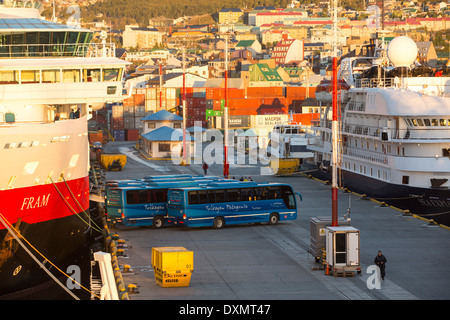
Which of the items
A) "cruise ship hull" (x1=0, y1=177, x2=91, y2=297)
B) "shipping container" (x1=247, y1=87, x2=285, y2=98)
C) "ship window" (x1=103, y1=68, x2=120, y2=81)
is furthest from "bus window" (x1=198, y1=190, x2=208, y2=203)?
"shipping container" (x1=247, y1=87, x2=285, y2=98)

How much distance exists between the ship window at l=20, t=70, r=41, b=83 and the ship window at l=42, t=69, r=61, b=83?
0.77 feet

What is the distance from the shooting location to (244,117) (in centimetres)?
9988

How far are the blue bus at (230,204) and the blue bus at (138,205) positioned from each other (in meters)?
0.75

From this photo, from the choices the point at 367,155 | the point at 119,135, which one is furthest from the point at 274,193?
the point at 119,135

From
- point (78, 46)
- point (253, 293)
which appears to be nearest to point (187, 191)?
point (78, 46)

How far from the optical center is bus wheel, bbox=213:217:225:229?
1468 inches

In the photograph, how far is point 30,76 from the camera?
32.8 metres

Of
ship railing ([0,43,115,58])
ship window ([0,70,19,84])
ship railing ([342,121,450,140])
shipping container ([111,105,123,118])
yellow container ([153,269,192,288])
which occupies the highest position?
ship railing ([0,43,115,58])

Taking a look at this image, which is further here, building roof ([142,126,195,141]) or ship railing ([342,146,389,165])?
building roof ([142,126,195,141])

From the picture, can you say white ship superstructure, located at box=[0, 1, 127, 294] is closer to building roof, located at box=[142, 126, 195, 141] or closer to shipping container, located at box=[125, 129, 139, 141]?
Result: building roof, located at box=[142, 126, 195, 141]

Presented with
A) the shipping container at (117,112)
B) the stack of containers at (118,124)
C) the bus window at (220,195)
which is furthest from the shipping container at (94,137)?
the bus window at (220,195)

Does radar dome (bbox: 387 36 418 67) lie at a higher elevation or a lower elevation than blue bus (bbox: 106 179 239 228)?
higher
